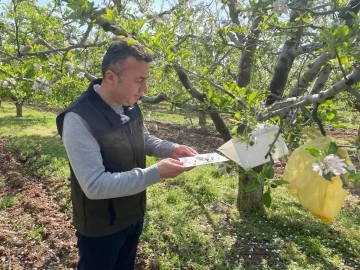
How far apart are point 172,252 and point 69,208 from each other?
1651mm

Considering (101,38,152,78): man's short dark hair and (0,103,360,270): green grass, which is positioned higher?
(101,38,152,78): man's short dark hair

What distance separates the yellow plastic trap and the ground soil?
1773 millimetres

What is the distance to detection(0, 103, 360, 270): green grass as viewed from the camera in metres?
3.24

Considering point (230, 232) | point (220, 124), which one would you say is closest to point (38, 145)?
point (220, 124)

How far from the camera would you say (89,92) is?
182cm

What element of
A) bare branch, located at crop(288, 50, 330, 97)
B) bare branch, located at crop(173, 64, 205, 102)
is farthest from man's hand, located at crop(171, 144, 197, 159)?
bare branch, located at crop(288, 50, 330, 97)

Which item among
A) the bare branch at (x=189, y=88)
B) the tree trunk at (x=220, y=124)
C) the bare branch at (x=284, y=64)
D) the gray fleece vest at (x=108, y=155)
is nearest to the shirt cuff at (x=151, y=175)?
the gray fleece vest at (x=108, y=155)

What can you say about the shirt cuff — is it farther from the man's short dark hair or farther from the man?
the man's short dark hair

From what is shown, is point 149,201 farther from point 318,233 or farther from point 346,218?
point 346,218

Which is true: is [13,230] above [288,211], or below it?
below

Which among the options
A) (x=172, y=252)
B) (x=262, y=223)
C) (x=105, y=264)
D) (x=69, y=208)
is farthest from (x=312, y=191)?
(x=69, y=208)

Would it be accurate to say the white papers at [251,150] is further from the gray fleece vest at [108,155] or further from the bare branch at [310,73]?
the bare branch at [310,73]

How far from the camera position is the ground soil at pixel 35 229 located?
3.26 metres

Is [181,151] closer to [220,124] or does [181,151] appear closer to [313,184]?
[313,184]
